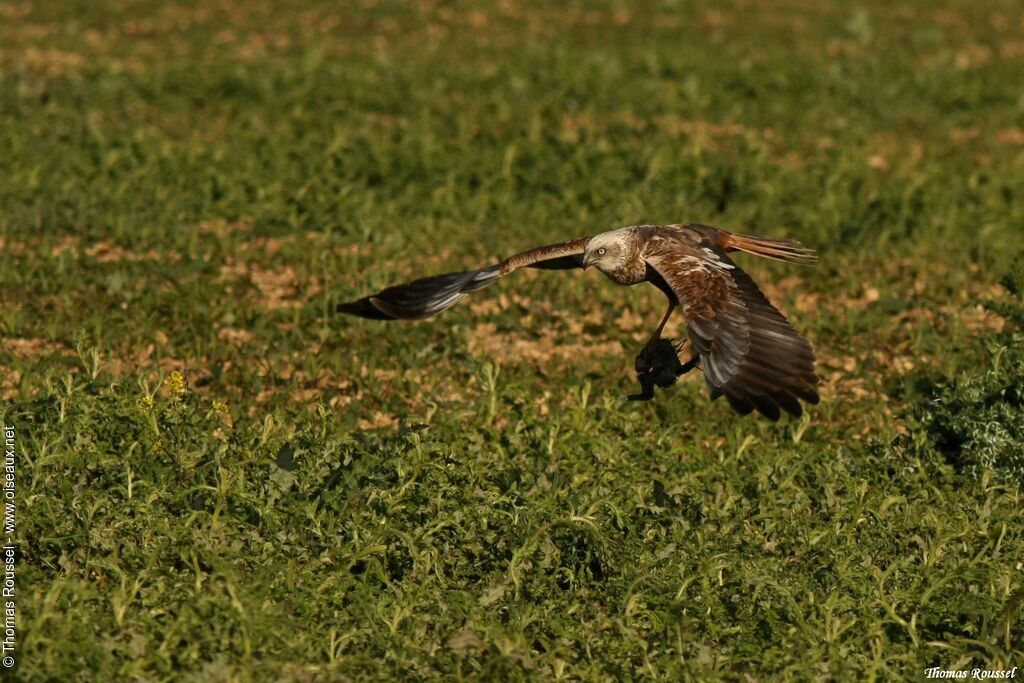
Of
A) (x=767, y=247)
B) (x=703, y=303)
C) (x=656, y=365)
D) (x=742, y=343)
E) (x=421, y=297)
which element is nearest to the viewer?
(x=742, y=343)

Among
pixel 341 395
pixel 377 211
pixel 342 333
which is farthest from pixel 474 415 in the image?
pixel 377 211

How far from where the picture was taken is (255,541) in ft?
21.0

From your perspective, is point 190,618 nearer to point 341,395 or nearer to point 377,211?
point 341,395

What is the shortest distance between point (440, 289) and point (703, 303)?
1570mm

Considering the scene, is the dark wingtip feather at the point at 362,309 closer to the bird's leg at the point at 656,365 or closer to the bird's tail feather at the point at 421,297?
the bird's tail feather at the point at 421,297

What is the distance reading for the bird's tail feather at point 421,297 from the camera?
760 centimetres

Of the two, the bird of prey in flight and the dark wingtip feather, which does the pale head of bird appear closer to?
the bird of prey in flight

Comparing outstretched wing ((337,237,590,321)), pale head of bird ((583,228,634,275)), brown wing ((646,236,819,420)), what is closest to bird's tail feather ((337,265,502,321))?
outstretched wing ((337,237,590,321))

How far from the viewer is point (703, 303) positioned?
677 cm

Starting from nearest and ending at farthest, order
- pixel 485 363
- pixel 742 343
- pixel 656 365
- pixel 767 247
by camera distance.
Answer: pixel 742 343, pixel 656 365, pixel 767 247, pixel 485 363

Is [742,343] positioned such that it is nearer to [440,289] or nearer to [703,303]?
[703,303]

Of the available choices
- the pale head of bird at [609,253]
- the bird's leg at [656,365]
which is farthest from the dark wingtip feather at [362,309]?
the bird's leg at [656,365]

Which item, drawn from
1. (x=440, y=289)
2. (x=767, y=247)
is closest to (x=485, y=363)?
(x=440, y=289)

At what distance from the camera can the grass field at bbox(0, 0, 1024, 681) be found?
20.1 feet
